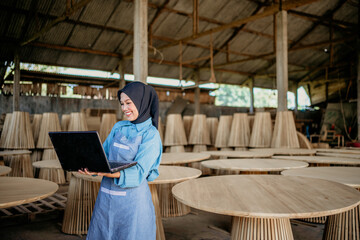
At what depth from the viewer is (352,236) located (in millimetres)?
2385

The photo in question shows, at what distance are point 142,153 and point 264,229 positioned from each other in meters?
0.94

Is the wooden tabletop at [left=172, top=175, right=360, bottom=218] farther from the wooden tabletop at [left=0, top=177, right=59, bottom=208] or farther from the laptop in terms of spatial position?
the wooden tabletop at [left=0, top=177, right=59, bottom=208]

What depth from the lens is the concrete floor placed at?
3129mm

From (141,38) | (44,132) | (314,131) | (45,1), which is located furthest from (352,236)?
(314,131)

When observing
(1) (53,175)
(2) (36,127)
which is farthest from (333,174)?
(2) (36,127)

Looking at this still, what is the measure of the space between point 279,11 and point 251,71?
9571 millimetres

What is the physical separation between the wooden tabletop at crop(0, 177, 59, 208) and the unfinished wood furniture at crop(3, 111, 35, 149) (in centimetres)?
345

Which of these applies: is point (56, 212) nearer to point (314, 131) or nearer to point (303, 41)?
point (303, 41)

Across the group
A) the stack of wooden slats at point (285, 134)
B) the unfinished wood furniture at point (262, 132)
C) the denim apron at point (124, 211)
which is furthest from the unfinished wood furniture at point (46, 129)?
the denim apron at point (124, 211)

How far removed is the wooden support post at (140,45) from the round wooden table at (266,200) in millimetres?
3232

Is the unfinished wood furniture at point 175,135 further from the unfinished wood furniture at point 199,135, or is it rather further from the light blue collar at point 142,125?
the light blue collar at point 142,125

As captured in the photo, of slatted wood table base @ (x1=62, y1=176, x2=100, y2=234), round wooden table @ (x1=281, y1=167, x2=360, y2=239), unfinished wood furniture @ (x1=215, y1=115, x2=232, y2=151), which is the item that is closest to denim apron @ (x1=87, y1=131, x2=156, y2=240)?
round wooden table @ (x1=281, y1=167, x2=360, y2=239)

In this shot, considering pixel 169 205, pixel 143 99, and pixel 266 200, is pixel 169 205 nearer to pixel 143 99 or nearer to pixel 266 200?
pixel 266 200

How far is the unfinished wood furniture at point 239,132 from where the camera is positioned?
5.77 metres
